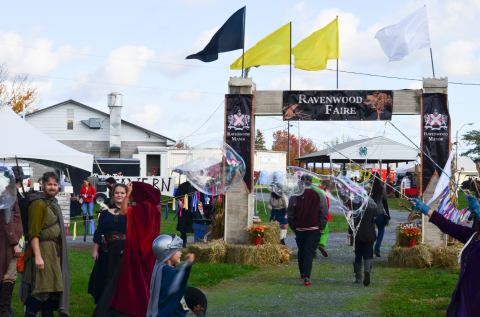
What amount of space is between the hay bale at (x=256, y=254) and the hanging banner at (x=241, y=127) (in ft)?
4.79

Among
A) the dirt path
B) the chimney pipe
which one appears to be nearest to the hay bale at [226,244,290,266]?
the dirt path

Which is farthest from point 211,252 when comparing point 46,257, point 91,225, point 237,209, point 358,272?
point 46,257

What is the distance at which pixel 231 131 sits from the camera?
17.9 metres

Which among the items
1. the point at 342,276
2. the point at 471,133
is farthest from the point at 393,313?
the point at 471,133

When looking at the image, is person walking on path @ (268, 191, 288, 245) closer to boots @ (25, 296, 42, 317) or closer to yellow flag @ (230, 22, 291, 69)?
yellow flag @ (230, 22, 291, 69)

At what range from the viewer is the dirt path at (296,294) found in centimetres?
1100

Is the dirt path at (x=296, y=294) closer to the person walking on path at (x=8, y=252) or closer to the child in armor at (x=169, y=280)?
the person walking on path at (x=8, y=252)

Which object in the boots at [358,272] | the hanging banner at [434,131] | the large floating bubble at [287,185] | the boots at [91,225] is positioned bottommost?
the boots at [358,272]

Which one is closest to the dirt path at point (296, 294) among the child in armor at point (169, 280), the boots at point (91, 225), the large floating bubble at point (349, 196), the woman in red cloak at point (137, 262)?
the large floating bubble at point (349, 196)

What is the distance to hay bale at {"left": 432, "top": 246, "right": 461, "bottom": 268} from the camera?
16.3m

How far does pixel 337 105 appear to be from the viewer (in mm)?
17594

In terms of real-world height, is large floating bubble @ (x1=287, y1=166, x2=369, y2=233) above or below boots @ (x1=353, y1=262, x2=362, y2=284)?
above

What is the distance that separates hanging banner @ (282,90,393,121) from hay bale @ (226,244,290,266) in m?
2.76

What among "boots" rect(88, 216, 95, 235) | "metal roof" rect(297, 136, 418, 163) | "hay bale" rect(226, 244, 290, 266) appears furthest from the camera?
"metal roof" rect(297, 136, 418, 163)
